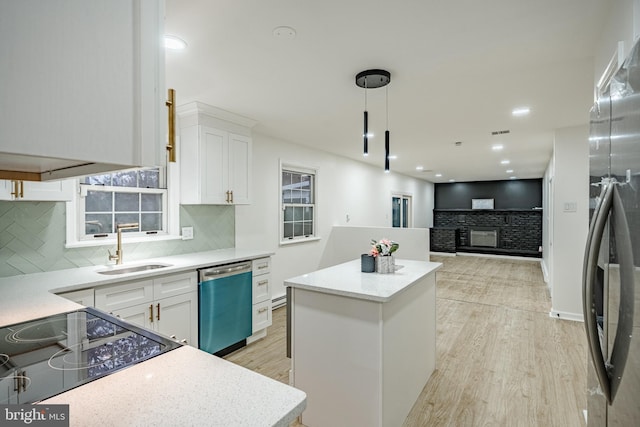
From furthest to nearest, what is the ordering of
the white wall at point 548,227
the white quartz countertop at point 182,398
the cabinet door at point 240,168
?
the white wall at point 548,227, the cabinet door at point 240,168, the white quartz countertop at point 182,398

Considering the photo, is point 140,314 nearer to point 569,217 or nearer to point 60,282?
point 60,282

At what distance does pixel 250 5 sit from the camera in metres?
1.68

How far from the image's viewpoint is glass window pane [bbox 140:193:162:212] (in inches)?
126

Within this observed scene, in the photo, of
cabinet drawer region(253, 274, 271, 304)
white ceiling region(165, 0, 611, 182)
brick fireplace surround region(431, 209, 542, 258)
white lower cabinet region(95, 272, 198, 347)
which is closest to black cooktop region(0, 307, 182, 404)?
white lower cabinet region(95, 272, 198, 347)

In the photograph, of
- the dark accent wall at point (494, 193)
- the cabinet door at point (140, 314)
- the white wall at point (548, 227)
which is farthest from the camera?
the dark accent wall at point (494, 193)

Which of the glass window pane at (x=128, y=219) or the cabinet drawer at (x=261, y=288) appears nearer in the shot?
the glass window pane at (x=128, y=219)

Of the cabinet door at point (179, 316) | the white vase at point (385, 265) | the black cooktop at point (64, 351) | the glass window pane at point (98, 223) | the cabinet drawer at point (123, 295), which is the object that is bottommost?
the cabinet door at point (179, 316)

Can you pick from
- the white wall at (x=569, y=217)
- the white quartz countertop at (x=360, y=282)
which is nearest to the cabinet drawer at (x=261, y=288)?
the white quartz countertop at (x=360, y=282)

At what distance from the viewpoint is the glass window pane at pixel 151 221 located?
10.5 feet

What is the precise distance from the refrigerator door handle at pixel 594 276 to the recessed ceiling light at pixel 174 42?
7.46 ft

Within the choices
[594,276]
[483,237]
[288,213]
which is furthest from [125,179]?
[483,237]

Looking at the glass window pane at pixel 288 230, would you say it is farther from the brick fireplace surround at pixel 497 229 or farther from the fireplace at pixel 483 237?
the fireplace at pixel 483 237

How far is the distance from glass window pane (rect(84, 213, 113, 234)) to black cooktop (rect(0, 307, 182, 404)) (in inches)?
67.7

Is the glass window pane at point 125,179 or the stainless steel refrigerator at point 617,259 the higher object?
the glass window pane at point 125,179
